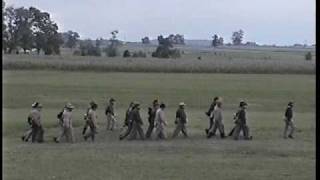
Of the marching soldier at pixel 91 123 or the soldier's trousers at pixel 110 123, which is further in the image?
the soldier's trousers at pixel 110 123

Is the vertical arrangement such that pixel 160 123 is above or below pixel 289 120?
below

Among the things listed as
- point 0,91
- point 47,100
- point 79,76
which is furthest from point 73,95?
point 0,91

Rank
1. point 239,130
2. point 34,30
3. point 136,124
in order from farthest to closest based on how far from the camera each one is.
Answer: point 34,30, point 239,130, point 136,124

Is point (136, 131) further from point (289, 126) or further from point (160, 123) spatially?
point (289, 126)

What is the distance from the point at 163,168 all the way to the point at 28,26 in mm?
33821

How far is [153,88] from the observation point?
34.8 metres

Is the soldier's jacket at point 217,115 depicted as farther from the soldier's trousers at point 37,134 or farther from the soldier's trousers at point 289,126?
the soldier's trousers at point 37,134

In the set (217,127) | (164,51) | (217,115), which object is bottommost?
(217,127)

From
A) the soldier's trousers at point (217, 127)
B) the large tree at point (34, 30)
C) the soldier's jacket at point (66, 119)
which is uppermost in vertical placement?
the large tree at point (34, 30)

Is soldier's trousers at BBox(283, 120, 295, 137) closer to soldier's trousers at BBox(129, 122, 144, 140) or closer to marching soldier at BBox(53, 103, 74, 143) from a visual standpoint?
soldier's trousers at BBox(129, 122, 144, 140)

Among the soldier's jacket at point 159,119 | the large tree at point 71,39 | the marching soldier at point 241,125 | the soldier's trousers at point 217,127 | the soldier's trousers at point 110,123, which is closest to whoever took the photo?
the marching soldier at point 241,125

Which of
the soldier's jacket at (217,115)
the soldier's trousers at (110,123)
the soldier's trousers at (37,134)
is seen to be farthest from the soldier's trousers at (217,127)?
the soldier's trousers at (37,134)

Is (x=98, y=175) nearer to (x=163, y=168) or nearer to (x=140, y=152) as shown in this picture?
(x=163, y=168)

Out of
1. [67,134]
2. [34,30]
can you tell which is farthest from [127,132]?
[34,30]
